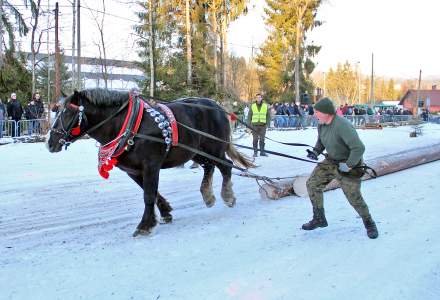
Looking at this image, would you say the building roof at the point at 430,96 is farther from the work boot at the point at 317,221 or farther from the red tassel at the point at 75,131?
the red tassel at the point at 75,131

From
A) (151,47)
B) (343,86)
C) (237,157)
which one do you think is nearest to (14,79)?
(151,47)

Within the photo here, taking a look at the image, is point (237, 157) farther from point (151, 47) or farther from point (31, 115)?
point (151, 47)

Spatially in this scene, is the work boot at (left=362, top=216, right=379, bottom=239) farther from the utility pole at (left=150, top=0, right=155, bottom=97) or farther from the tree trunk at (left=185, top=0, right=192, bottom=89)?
the tree trunk at (left=185, top=0, right=192, bottom=89)

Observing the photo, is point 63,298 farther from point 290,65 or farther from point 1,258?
point 290,65

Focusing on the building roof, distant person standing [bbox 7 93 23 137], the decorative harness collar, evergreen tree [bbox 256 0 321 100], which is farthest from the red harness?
the building roof

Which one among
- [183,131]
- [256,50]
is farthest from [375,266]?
[256,50]

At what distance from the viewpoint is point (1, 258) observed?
462cm

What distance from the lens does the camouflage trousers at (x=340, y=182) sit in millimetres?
5172

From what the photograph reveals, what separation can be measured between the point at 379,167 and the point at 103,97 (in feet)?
20.1

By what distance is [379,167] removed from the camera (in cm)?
952

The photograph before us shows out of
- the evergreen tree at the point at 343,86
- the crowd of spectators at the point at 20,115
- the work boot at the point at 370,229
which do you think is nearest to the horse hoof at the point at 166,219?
the work boot at the point at 370,229

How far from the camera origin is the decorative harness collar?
529 centimetres

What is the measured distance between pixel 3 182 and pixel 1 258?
4.78 metres

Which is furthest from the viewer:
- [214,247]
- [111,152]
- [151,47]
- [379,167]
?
[151,47]
